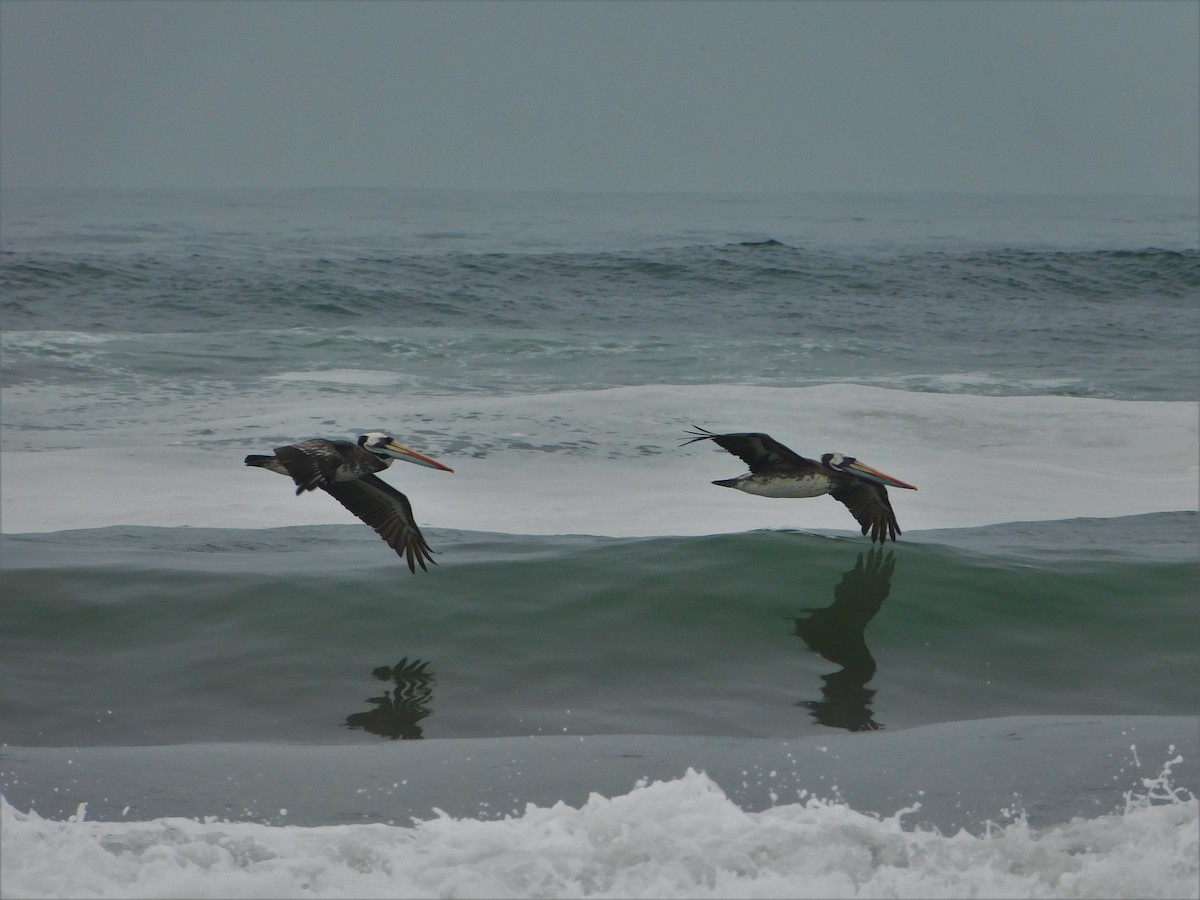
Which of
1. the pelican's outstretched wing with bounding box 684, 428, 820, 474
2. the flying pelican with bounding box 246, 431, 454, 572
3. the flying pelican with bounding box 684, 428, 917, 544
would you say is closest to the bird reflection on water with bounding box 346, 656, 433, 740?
the flying pelican with bounding box 246, 431, 454, 572

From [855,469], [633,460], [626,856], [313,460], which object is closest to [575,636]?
[313,460]

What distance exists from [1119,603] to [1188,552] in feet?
5.27

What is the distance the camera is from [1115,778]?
5828 millimetres

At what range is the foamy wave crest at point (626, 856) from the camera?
184 inches

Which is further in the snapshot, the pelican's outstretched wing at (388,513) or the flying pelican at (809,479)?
the flying pelican at (809,479)

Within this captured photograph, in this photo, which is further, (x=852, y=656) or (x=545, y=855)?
(x=852, y=656)

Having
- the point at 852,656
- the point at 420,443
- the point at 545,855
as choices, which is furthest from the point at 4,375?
the point at 545,855

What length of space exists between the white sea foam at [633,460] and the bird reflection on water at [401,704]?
11.1ft

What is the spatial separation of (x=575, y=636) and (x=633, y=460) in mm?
6368

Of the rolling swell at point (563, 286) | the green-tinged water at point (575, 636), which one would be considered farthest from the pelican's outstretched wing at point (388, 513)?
the rolling swell at point (563, 286)

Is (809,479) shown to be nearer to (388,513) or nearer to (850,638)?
(850,638)

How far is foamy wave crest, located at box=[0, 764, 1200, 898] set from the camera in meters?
4.67

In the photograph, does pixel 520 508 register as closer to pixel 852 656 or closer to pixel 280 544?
pixel 280 544

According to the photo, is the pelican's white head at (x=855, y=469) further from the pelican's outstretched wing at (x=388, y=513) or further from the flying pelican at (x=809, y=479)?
the pelican's outstretched wing at (x=388, y=513)
